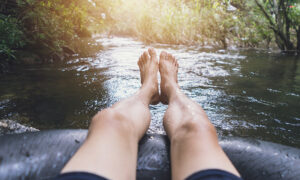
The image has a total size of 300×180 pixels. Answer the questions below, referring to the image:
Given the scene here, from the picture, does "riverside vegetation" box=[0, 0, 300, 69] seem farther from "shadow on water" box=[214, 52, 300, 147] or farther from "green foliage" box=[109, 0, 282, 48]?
"shadow on water" box=[214, 52, 300, 147]

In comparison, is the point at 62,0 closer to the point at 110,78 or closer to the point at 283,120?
the point at 110,78

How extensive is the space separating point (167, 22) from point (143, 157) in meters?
7.25

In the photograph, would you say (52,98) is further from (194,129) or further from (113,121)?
(194,129)

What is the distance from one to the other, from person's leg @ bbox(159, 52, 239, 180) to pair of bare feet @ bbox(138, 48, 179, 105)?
1.75 feet

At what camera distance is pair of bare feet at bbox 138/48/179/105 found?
6.10ft

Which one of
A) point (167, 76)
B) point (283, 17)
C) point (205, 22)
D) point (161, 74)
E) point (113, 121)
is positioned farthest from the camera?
point (205, 22)

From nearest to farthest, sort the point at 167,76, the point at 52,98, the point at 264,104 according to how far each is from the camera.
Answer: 1. the point at 264,104
2. the point at 52,98
3. the point at 167,76

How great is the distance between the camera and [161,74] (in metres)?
2.35

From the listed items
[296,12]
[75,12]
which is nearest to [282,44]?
[296,12]

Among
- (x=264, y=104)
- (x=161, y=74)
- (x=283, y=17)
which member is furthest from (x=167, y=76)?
(x=283, y=17)

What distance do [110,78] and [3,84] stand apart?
53.5 inches

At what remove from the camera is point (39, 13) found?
329 cm

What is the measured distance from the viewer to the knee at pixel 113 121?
33.9 inches

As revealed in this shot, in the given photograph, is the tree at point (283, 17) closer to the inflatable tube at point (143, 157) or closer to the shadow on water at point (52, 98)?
the shadow on water at point (52, 98)
